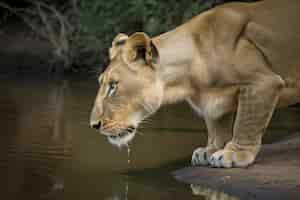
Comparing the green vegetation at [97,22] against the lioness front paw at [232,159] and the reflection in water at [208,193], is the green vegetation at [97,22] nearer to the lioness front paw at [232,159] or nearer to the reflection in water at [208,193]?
the lioness front paw at [232,159]

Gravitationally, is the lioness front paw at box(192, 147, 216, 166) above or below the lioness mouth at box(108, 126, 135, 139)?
below

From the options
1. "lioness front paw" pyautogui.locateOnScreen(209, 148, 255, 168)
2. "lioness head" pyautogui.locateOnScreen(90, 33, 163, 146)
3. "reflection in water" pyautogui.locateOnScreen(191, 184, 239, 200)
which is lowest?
"reflection in water" pyautogui.locateOnScreen(191, 184, 239, 200)

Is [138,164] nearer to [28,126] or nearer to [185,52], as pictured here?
[185,52]

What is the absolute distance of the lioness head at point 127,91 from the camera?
491 cm

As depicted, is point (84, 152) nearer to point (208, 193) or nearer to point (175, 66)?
point (175, 66)

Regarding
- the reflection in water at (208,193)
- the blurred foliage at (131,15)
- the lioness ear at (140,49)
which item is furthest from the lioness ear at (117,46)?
the blurred foliage at (131,15)

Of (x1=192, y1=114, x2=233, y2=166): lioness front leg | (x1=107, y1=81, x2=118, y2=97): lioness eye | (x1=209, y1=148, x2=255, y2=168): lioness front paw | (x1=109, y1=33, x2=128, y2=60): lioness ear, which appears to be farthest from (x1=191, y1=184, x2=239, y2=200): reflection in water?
(x1=109, y1=33, x2=128, y2=60): lioness ear

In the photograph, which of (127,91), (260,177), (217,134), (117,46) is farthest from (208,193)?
(117,46)

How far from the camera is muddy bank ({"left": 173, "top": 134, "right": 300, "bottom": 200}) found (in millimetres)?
4469

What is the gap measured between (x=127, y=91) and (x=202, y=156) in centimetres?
77

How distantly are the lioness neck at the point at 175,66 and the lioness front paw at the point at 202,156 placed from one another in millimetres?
431

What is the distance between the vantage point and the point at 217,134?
5488 millimetres

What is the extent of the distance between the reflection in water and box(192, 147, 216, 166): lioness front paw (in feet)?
1.79

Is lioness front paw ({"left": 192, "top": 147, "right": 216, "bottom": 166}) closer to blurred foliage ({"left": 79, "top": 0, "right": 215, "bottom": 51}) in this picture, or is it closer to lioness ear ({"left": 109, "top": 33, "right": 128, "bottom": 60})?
lioness ear ({"left": 109, "top": 33, "right": 128, "bottom": 60})
